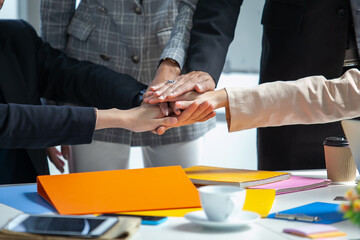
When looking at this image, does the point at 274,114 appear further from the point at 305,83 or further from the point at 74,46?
the point at 74,46

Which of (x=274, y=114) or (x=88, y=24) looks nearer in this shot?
(x=274, y=114)

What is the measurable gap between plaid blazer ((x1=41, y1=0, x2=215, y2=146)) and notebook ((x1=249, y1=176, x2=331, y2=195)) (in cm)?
70

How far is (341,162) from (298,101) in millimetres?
198

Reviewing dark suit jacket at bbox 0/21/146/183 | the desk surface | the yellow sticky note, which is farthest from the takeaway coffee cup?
dark suit jacket at bbox 0/21/146/183

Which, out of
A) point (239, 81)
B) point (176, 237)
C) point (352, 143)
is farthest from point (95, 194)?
point (239, 81)

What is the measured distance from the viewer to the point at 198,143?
2.07 metres

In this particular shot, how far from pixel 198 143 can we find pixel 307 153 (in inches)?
15.6

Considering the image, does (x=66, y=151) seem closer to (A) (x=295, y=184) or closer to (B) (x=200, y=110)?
(B) (x=200, y=110)

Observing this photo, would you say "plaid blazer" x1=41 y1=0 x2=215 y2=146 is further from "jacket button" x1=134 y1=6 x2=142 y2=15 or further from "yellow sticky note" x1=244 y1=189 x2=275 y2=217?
"yellow sticky note" x1=244 y1=189 x2=275 y2=217

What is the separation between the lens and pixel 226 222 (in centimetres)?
90

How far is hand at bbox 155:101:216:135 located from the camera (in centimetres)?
171

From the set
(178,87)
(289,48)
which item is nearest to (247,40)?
(289,48)

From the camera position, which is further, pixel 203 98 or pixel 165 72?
pixel 165 72

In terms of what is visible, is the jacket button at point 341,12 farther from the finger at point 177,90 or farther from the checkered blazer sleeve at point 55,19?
the checkered blazer sleeve at point 55,19
